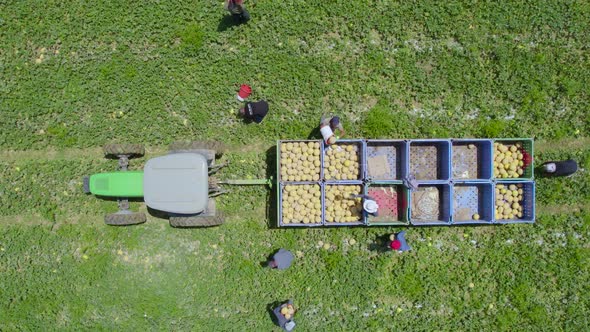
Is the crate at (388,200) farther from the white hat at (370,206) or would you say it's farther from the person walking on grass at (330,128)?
the person walking on grass at (330,128)

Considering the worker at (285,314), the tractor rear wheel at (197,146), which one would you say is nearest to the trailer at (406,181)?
the tractor rear wheel at (197,146)

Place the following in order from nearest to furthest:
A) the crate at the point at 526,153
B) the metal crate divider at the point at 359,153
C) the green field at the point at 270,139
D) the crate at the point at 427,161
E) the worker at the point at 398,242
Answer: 1. the metal crate divider at the point at 359,153
2. the crate at the point at 526,153
3. the worker at the point at 398,242
4. the crate at the point at 427,161
5. the green field at the point at 270,139

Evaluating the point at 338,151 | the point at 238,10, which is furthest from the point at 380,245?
the point at 238,10

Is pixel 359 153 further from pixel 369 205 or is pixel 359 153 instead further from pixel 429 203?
pixel 429 203

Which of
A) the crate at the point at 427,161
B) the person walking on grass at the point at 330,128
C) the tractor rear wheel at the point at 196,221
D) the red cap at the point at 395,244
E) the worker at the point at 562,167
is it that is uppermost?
the person walking on grass at the point at 330,128

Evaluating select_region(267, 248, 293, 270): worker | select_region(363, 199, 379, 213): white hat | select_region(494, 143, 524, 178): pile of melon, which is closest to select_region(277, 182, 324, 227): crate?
select_region(267, 248, 293, 270): worker

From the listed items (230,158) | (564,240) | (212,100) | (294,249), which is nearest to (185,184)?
(230,158)
